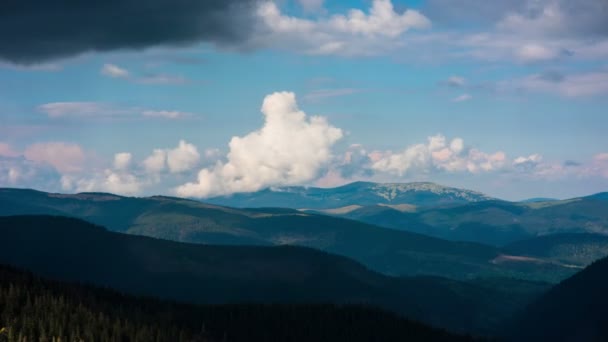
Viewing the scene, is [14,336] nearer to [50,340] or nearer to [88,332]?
[50,340]

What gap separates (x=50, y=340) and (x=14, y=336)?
11191 millimetres

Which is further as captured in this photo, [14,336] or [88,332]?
[88,332]

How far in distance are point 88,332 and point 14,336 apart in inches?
1087

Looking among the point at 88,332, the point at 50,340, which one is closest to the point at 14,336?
the point at 50,340

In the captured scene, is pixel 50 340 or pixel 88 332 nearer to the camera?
pixel 50 340

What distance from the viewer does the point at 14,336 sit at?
174 m

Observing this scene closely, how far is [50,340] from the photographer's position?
600 ft

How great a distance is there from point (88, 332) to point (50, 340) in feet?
55.0

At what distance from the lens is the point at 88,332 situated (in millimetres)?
198875
